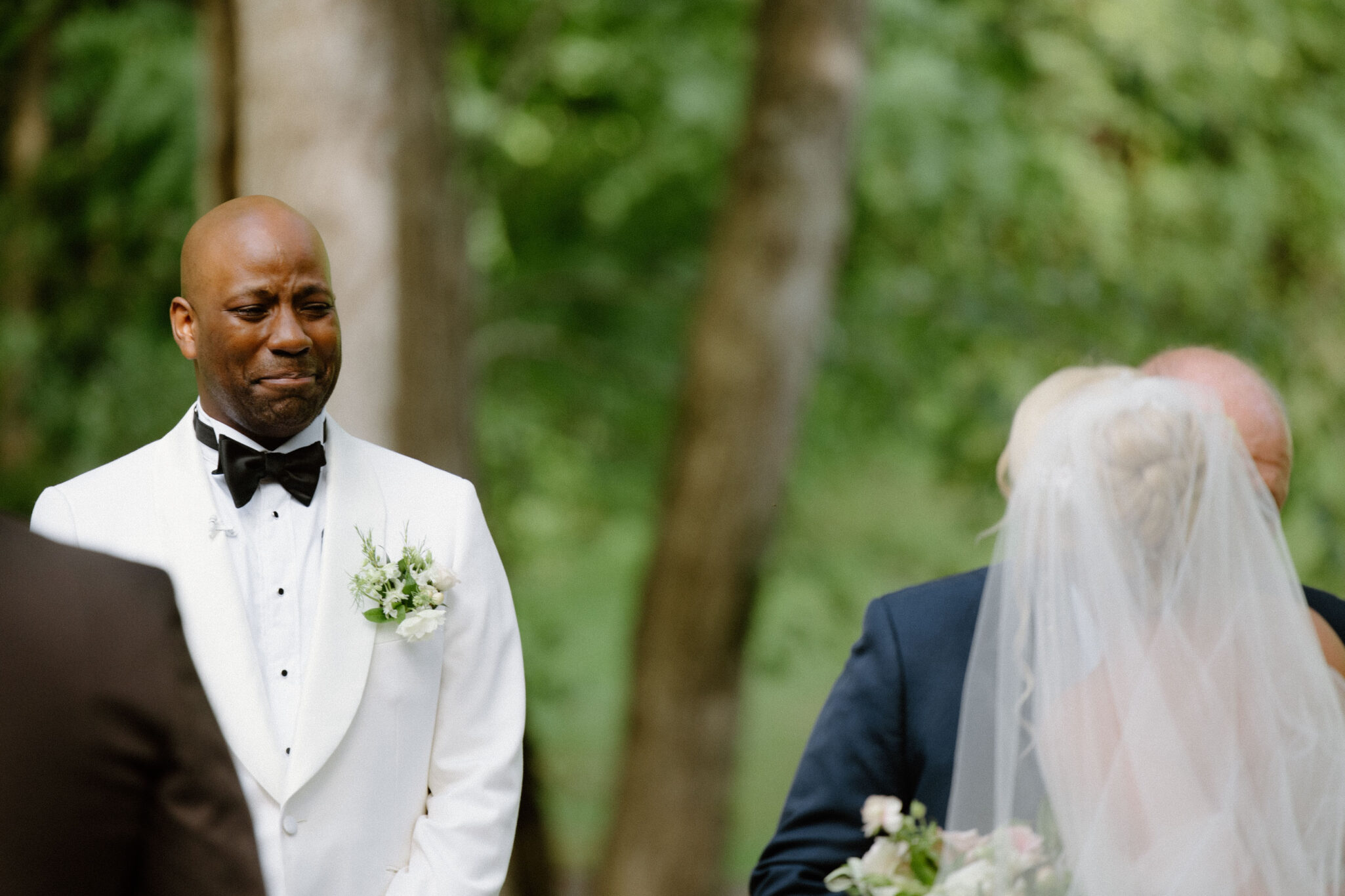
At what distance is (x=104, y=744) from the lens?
140 cm

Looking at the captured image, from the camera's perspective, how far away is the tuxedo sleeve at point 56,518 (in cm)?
207

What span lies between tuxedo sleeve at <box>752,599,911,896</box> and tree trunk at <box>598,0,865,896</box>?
368cm

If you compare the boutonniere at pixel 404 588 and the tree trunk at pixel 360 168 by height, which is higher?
the tree trunk at pixel 360 168

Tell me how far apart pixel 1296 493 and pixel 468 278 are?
4.69 meters

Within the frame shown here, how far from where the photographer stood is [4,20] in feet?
18.7

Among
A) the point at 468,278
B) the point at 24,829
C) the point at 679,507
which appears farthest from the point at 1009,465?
the point at 679,507

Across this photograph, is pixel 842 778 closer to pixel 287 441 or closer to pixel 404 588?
pixel 404 588

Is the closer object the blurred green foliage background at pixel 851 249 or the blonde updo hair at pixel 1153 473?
the blonde updo hair at pixel 1153 473

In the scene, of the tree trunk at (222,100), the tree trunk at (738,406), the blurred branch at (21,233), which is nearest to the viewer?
the tree trunk at (222,100)

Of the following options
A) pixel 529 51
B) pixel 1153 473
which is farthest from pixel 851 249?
pixel 1153 473

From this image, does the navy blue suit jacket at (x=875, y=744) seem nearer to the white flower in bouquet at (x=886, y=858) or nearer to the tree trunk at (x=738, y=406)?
the white flower in bouquet at (x=886, y=858)

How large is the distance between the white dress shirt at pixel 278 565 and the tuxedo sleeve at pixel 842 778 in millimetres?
862

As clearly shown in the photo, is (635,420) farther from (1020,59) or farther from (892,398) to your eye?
(1020,59)

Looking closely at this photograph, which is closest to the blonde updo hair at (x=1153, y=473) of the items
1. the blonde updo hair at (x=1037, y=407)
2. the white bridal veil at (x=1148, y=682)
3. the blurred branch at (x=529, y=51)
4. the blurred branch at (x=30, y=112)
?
the white bridal veil at (x=1148, y=682)
